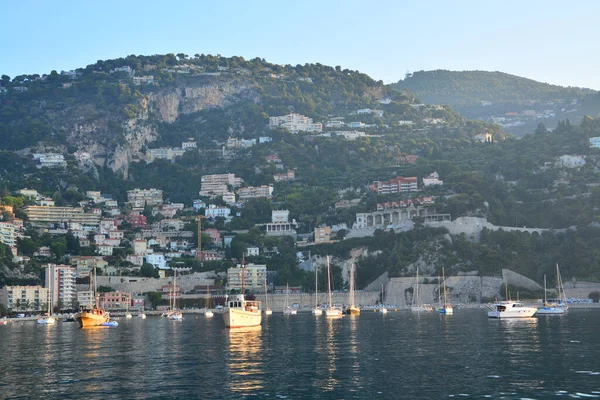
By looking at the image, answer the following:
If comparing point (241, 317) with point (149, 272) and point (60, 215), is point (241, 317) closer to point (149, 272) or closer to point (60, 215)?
point (149, 272)

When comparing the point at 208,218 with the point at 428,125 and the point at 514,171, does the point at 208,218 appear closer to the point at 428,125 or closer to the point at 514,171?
the point at 514,171

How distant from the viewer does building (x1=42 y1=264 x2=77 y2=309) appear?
4316 inches

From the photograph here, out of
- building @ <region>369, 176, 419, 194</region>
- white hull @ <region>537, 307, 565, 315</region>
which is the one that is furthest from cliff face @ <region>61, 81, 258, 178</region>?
white hull @ <region>537, 307, 565, 315</region>

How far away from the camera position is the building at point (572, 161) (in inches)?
5482

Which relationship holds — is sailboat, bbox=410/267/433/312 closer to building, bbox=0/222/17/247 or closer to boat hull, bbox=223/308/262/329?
boat hull, bbox=223/308/262/329

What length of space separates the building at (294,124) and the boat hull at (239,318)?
118 metres

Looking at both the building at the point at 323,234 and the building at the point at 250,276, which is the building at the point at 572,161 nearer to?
the building at the point at 323,234

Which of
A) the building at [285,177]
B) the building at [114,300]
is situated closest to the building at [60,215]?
the building at [114,300]

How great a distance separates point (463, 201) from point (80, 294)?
50801 mm

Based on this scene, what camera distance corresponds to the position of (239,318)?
2537 inches

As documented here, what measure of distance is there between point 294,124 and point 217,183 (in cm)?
3025

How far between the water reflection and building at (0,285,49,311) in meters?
53.6

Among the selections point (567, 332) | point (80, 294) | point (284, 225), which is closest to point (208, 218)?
point (284, 225)

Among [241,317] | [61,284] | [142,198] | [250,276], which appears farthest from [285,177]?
[241,317]
